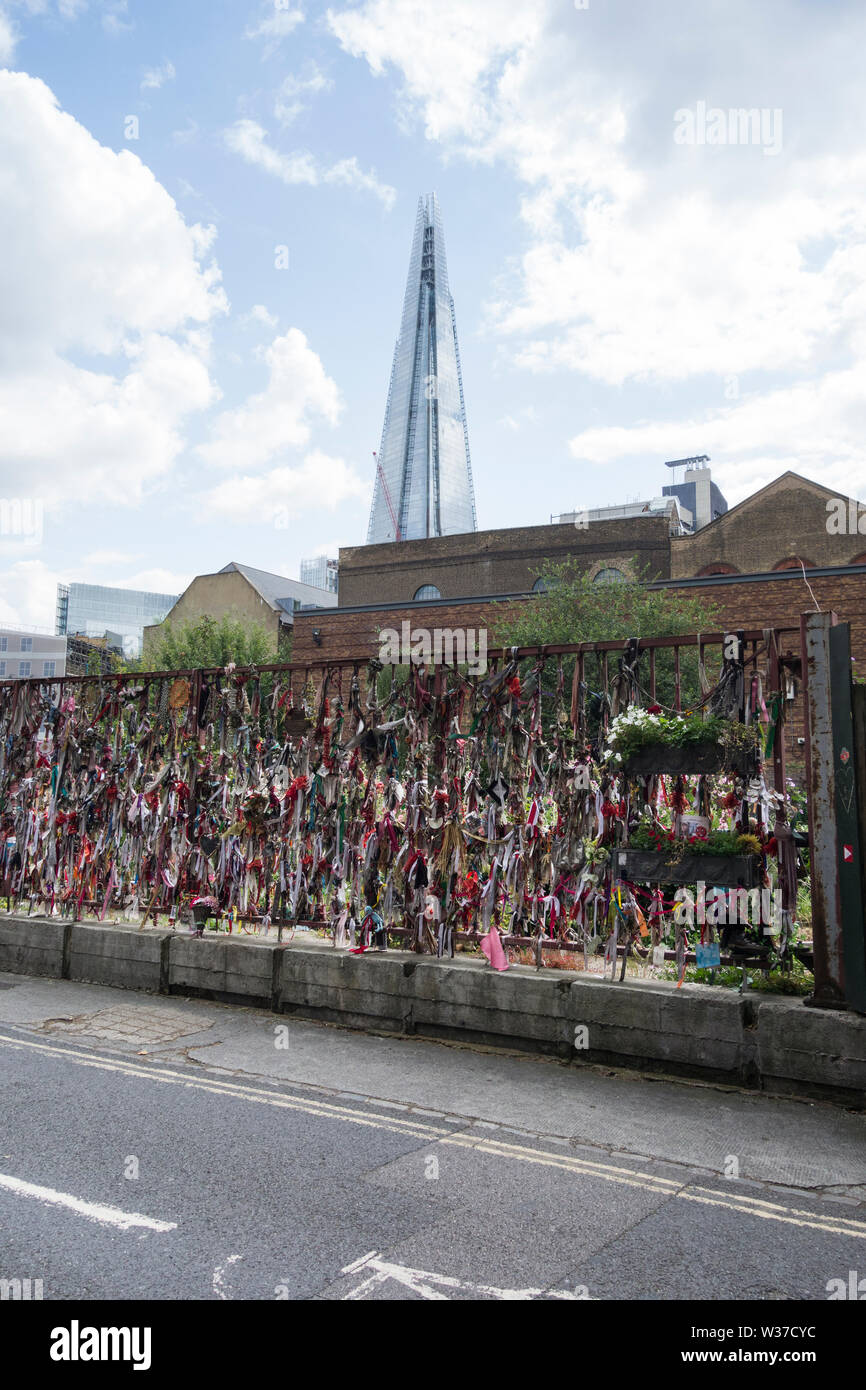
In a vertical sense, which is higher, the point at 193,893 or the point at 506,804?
the point at 506,804

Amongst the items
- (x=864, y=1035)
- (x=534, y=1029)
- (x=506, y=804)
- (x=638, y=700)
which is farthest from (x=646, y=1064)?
(x=638, y=700)

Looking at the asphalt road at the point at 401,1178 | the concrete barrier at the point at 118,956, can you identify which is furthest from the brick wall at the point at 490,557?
the asphalt road at the point at 401,1178

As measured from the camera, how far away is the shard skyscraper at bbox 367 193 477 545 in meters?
141

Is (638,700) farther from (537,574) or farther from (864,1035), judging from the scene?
(537,574)

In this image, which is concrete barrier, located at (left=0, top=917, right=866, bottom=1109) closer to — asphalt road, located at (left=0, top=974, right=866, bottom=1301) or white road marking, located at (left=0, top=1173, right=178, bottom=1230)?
asphalt road, located at (left=0, top=974, right=866, bottom=1301)

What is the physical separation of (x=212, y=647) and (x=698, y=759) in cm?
4715

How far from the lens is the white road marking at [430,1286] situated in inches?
134

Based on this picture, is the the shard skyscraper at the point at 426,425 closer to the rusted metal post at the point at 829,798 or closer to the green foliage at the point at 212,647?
the green foliage at the point at 212,647

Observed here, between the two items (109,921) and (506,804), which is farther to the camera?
(109,921)

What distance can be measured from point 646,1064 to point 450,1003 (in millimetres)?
1488

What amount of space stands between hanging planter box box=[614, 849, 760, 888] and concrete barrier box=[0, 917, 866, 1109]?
76 centimetres

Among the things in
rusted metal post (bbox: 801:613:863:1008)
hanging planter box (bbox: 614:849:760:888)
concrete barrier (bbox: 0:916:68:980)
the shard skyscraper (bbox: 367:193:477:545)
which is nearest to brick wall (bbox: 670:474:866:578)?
concrete barrier (bbox: 0:916:68:980)
